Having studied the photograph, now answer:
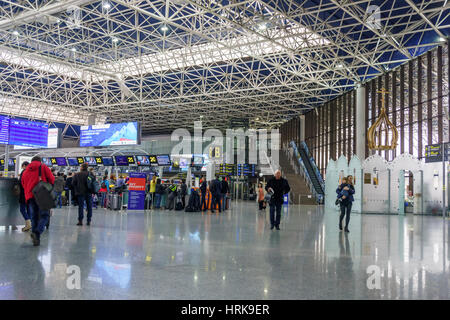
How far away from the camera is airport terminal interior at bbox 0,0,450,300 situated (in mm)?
5332

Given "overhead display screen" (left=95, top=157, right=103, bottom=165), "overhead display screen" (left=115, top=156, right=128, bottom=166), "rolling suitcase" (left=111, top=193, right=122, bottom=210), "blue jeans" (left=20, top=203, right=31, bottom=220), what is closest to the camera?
"blue jeans" (left=20, top=203, right=31, bottom=220)

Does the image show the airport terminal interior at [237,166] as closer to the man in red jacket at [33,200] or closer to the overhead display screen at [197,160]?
the man in red jacket at [33,200]

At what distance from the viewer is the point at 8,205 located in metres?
9.95

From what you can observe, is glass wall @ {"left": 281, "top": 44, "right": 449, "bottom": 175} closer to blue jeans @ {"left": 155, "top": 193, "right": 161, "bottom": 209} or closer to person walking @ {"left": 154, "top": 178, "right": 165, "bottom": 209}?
person walking @ {"left": 154, "top": 178, "right": 165, "bottom": 209}

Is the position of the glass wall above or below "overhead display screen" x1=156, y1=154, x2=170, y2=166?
above

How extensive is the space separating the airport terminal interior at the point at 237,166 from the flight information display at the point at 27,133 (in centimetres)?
8

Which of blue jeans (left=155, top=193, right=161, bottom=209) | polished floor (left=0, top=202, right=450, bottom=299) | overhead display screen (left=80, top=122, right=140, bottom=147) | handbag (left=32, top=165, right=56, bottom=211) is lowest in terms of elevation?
polished floor (left=0, top=202, right=450, bottom=299)

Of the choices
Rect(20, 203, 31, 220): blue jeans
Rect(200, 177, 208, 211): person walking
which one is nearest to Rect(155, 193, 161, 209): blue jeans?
Rect(200, 177, 208, 211): person walking

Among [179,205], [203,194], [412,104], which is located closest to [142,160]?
[179,205]

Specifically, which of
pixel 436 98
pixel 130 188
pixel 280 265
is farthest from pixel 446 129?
pixel 280 265

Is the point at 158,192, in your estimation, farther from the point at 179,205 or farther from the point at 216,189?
the point at 216,189

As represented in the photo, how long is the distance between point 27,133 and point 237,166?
21.9 metres

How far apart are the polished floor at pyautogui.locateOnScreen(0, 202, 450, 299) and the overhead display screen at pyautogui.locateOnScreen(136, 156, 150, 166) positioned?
1665cm
